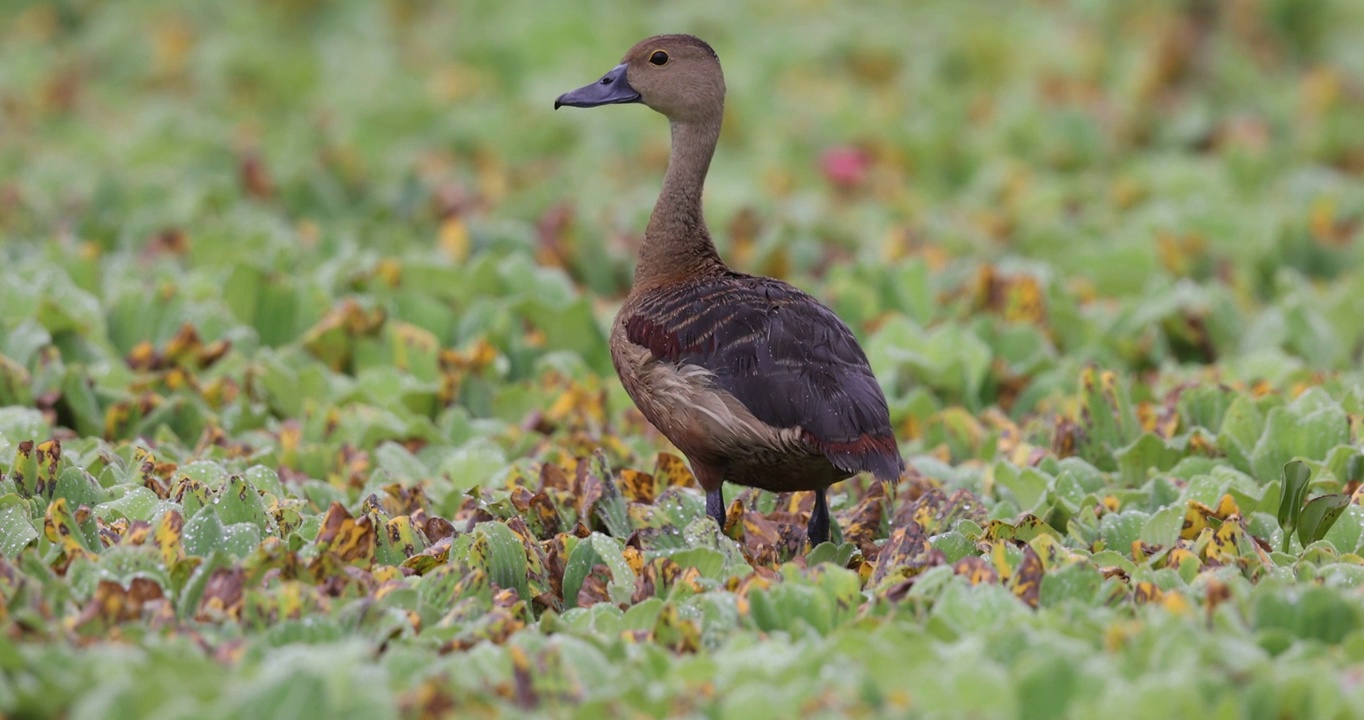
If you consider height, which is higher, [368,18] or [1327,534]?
[368,18]

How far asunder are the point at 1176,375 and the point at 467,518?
3297 mm

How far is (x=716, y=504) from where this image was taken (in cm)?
508

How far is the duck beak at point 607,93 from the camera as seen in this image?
5930mm

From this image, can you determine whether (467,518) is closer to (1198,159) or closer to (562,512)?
(562,512)

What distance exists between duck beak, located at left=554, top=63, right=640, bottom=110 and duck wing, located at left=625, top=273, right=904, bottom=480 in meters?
0.85

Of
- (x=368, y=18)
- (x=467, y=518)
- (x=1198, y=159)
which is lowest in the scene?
(x=467, y=518)

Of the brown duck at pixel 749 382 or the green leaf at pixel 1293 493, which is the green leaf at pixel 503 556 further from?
the green leaf at pixel 1293 493

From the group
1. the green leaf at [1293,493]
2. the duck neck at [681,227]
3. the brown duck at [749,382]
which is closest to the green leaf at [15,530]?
the brown duck at [749,382]

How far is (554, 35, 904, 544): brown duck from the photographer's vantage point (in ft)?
15.7

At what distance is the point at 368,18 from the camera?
547 inches

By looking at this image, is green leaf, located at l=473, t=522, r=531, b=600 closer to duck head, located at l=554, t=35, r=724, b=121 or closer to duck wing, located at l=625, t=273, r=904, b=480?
duck wing, located at l=625, t=273, r=904, b=480

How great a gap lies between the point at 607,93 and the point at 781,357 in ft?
4.69

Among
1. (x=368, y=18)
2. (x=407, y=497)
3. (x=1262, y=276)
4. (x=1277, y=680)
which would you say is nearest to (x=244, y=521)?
(x=407, y=497)

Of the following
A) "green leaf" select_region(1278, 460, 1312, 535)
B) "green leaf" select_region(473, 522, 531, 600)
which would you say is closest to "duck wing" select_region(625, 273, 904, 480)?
"green leaf" select_region(473, 522, 531, 600)
